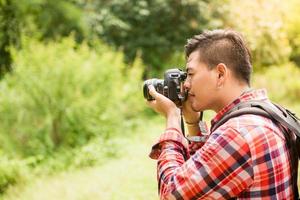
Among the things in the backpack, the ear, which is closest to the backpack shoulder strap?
the backpack

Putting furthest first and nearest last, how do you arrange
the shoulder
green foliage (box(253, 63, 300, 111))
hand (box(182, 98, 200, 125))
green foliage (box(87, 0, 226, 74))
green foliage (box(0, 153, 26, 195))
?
green foliage (box(253, 63, 300, 111)) → green foliage (box(87, 0, 226, 74)) → green foliage (box(0, 153, 26, 195)) → hand (box(182, 98, 200, 125)) → the shoulder

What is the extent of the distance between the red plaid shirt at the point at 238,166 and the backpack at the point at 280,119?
0.07 ft

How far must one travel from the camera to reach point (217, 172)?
142 centimetres

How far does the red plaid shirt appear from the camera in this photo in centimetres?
141

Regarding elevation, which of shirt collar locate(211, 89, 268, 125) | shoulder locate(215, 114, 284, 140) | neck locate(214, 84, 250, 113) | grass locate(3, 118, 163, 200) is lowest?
shoulder locate(215, 114, 284, 140)

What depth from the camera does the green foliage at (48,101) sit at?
21.6 ft

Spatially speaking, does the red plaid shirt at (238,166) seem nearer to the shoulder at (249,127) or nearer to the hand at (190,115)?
the shoulder at (249,127)

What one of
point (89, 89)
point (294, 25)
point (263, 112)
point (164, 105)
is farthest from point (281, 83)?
point (263, 112)

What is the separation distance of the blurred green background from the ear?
3.10 m

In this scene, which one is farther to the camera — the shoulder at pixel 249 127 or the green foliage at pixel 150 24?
the green foliage at pixel 150 24

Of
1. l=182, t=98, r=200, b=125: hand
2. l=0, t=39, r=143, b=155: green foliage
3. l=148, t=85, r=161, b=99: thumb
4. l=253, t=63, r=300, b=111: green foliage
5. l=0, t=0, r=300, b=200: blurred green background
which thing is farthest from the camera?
l=253, t=63, r=300, b=111: green foliage

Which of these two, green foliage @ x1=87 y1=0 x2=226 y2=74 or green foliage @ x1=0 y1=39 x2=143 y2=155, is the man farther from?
green foliage @ x1=87 y1=0 x2=226 y2=74

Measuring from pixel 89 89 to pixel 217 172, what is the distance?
5681 mm

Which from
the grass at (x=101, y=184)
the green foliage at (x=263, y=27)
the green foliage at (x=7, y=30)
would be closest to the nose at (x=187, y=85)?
the grass at (x=101, y=184)
